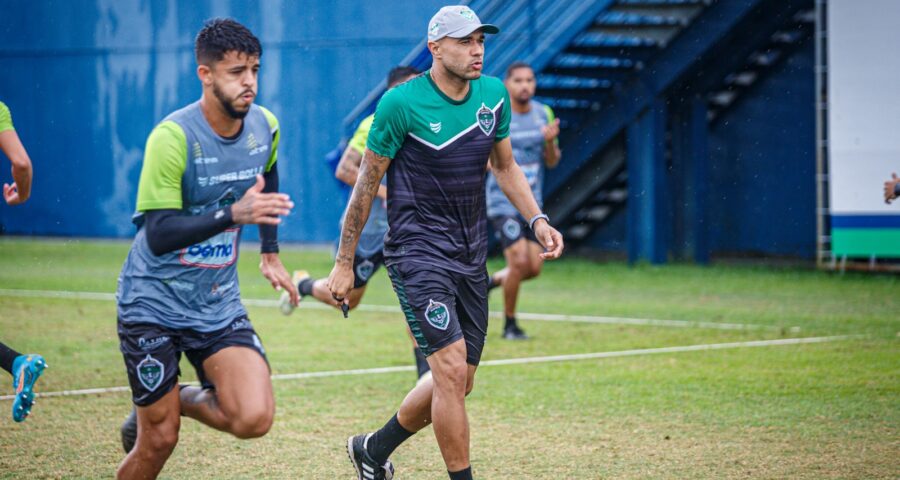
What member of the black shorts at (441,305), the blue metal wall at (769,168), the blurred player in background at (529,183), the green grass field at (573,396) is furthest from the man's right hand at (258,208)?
the blue metal wall at (769,168)

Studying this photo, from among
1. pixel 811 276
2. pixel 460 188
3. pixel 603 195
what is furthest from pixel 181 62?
pixel 460 188

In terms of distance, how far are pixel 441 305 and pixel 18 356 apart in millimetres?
2577

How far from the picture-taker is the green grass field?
6680 millimetres

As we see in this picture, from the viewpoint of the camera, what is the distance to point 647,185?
63.3 feet

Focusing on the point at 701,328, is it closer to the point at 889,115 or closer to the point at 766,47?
the point at 889,115

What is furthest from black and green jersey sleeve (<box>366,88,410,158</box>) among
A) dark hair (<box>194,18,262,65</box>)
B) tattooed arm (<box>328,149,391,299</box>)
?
dark hair (<box>194,18,262,65</box>)

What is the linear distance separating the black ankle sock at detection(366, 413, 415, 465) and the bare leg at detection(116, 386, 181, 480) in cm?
111

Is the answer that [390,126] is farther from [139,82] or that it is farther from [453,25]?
[139,82]

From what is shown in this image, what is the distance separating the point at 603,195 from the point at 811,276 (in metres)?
5.20

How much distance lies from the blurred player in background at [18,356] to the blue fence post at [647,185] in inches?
490

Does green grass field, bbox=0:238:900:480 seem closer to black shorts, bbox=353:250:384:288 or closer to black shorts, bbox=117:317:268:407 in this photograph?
black shorts, bbox=353:250:384:288

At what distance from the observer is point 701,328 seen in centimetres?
1234

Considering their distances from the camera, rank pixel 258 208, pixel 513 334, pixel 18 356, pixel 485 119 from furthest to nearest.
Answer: pixel 513 334
pixel 18 356
pixel 485 119
pixel 258 208

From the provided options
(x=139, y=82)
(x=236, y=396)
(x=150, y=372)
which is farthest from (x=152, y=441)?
(x=139, y=82)
